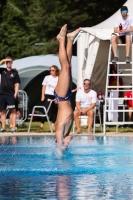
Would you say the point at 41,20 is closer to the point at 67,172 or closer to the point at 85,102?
the point at 85,102

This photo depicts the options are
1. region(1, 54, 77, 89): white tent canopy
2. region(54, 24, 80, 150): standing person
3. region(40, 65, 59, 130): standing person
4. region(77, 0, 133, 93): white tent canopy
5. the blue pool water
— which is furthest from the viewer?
region(1, 54, 77, 89): white tent canopy

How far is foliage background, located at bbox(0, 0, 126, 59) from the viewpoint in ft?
144

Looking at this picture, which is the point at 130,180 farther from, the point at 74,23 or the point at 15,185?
the point at 74,23

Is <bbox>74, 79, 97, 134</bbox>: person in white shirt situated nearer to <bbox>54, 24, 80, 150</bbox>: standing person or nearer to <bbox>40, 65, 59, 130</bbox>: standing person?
<bbox>40, 65, 59, 130</bbox>: standing person

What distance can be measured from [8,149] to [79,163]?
3025 millimetres

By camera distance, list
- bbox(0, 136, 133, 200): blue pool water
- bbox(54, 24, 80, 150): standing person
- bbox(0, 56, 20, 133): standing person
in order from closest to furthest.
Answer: bbox(0, 136, 133, 200): blue pool water → bbox(54, 24, 80, 150): standing person → bbox(0, 56, 20, 133): standing person

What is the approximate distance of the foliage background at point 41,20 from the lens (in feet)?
144

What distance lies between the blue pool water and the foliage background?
99.9 ft

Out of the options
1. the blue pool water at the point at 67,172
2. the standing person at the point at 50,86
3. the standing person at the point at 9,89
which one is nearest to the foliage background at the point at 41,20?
the standing person at the point at 50,86

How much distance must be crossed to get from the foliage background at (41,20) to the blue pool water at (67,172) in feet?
99.9

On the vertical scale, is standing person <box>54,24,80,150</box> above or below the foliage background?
below

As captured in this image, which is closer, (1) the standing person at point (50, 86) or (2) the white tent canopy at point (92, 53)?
(1) the standing person at point (50, 86)

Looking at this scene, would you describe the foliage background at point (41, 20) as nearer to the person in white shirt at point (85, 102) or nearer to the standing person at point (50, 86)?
the standing person at point (50, 86)

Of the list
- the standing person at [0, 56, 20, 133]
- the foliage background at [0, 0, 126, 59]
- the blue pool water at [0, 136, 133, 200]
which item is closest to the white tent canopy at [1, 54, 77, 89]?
the standing person at [0, 56, 20, 133]
